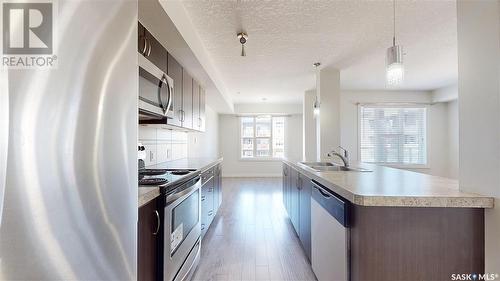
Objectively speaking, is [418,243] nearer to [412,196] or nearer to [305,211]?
[412,196]

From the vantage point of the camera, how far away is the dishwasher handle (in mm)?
1245

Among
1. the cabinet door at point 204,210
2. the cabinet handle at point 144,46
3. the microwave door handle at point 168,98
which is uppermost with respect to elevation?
the cabinet handle at point 144,46

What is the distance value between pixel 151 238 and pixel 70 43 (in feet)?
3.59

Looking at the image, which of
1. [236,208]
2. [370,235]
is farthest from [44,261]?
[236,208]

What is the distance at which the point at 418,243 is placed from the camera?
3.70 feet

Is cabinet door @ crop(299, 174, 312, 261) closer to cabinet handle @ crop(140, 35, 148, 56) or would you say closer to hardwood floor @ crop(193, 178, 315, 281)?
hardwood floor @ crop(193, 178, 315, 281)

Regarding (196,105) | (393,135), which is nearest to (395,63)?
(196,105)

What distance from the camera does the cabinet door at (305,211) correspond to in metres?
2.04

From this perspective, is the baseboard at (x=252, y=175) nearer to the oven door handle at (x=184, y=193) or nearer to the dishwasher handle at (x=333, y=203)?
the oven door handle at (x=184, y=193)

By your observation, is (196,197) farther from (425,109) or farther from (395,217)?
(425,109)

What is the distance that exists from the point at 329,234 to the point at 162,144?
238cm

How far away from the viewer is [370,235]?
115 centimetres

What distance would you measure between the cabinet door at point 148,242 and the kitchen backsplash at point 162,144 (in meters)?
1.28

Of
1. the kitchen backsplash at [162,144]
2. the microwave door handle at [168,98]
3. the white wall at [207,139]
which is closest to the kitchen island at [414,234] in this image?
the microwave door handle at [168,98]
